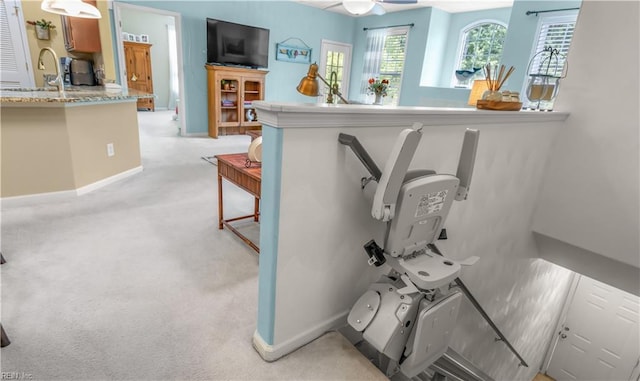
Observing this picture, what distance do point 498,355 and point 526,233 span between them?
60.9 inches

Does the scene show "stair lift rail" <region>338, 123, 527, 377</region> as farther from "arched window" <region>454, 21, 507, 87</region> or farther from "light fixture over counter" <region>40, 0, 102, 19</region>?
"arched window" <region>454, 21, 507, 87</region>

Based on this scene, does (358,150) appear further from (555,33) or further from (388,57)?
(388,57)

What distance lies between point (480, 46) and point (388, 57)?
6.27 ft

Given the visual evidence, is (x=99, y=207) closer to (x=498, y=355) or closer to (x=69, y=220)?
(x=69, y=220)

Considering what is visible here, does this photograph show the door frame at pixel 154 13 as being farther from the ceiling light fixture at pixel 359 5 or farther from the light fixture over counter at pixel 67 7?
the ceiling light fixture at pixel 359 5

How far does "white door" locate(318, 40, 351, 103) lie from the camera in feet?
25.4

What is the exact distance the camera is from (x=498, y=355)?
3689mm

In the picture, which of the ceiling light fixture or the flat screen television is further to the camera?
the flat screen television

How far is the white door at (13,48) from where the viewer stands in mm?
4293

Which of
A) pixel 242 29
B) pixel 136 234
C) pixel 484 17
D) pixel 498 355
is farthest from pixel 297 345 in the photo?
pixel 484 17

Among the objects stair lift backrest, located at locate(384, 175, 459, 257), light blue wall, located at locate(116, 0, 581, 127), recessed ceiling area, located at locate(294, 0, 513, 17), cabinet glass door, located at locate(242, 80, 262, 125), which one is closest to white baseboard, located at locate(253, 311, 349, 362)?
stair lift backrest, located at locate(384, 175, 459, 257)

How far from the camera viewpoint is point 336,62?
8.12 metres

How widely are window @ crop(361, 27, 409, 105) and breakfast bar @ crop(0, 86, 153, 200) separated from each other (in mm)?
5536

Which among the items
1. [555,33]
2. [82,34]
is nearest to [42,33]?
[82,34]
